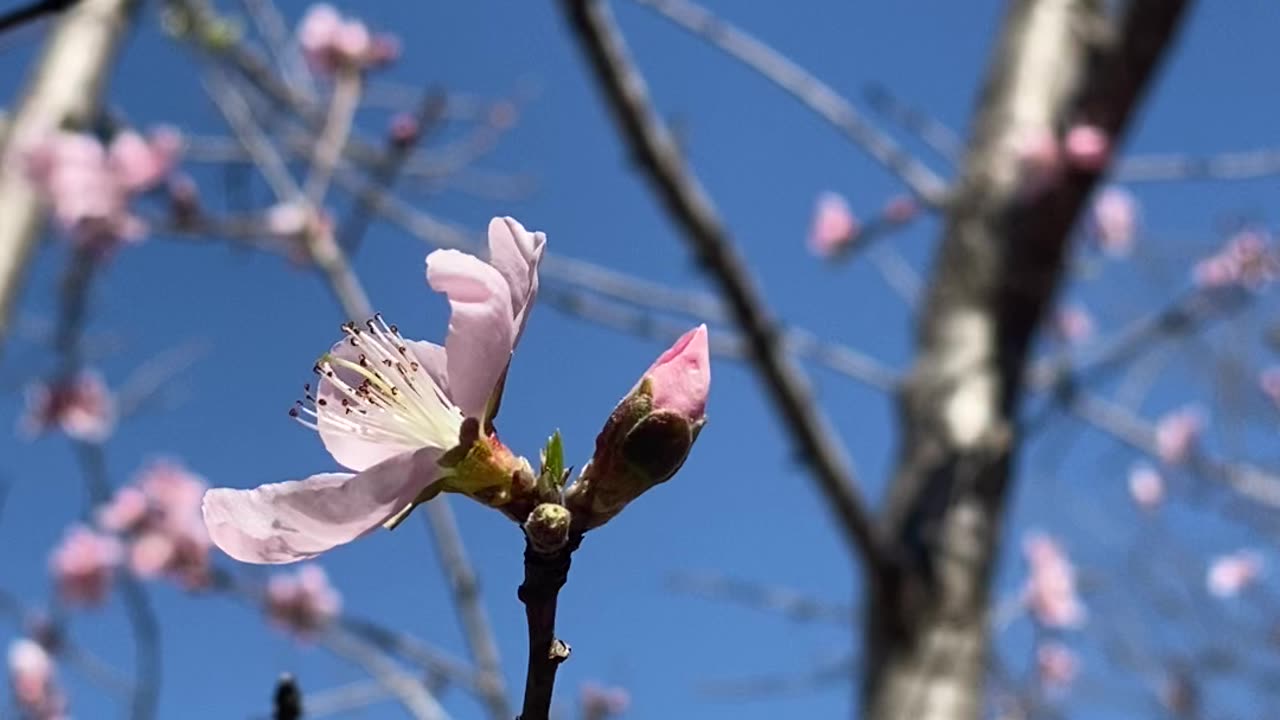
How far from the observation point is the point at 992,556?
224cm

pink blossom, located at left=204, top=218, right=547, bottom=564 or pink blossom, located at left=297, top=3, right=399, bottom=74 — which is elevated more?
pink blossom, located at left=297, top=3, right=399, bottom=74

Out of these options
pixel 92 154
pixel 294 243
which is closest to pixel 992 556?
pixel 294 243

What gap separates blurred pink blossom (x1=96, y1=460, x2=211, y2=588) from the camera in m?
3.29

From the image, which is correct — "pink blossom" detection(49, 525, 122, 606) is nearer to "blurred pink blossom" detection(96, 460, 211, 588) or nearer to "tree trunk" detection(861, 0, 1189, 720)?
"blurred pink blossom" detection(96, 460, 211, 588)

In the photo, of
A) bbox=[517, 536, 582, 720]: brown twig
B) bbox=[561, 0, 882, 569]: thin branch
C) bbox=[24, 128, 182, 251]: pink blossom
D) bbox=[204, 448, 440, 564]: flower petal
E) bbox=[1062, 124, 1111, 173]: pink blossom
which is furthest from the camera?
bbox=[24, 128, 182, 251]: pink blossom

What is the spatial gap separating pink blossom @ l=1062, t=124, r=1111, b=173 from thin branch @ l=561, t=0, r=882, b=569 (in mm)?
932

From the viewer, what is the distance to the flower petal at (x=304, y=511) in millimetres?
464

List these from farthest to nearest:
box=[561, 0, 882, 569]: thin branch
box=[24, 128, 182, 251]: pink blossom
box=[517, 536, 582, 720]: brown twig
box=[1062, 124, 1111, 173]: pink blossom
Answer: box=[24, 128, 182, 251]: pink blossom, box=[1062, 124, 1111, 173]: pink blossom, box=[561, 0, 882, 569]: thin branch, box=[517, 536, 582, 720]: brown twig

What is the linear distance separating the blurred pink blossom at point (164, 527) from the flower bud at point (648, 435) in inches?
116

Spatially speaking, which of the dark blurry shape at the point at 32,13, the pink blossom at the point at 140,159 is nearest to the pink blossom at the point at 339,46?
the pink blossom at the point at 140,159

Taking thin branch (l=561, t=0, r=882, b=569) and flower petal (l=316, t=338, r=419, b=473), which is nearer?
flower petal (l=316, t=338, r=419, b=473)

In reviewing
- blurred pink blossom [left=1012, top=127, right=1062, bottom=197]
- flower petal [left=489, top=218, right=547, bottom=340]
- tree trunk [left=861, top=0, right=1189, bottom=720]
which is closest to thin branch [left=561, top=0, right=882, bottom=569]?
tree trunk [left=861, top=0, right=1189, bottom=720]

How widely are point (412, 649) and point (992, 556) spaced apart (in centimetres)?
112

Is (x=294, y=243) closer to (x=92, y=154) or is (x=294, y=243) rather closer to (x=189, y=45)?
(x=189, y=45)
